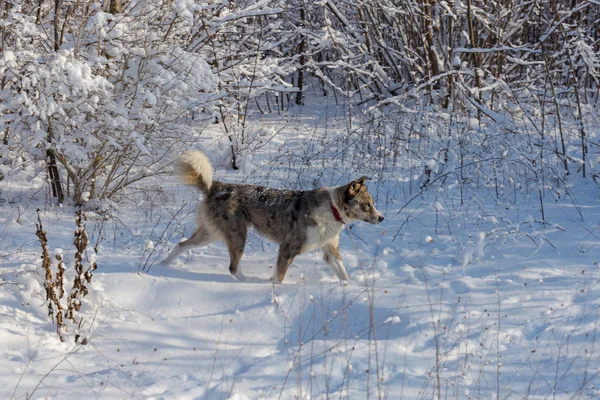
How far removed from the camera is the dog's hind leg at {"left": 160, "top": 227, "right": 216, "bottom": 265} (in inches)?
278

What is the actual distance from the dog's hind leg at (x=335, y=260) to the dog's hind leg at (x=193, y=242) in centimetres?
122

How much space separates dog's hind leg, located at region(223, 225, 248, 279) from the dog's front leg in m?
0.40

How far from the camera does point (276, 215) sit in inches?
277

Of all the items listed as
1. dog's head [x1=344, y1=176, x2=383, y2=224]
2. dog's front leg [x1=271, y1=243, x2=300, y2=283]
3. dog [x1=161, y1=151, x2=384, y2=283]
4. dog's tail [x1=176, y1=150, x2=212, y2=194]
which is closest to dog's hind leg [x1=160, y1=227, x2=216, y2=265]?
dog [x1=161, y1=151, x2=384, y2=283]

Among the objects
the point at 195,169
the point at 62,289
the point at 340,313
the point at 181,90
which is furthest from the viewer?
the point at 181,90

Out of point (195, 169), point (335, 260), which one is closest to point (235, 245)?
point (195, 169)

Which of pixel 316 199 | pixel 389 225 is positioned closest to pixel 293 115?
pixel 389 225

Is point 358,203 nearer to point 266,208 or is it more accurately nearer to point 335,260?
point 335,260

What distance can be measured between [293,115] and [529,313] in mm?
9218

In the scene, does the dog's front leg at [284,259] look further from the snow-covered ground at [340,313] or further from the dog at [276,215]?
the snow-covered ground at [340,313]

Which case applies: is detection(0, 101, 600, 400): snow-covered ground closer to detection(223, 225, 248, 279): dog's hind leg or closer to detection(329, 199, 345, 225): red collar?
detection(223, 225, 248, 279): dog's hind leg

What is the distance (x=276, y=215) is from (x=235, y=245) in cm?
54

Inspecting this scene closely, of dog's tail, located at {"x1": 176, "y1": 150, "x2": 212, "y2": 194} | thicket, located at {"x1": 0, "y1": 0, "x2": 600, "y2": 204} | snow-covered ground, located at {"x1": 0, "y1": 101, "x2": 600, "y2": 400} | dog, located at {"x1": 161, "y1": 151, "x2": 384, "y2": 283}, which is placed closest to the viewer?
snow-covered ground, located at {"x1": 0, "y1": 101, "x2": 600, "y2": 400}

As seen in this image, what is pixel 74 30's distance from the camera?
835 centimetres
